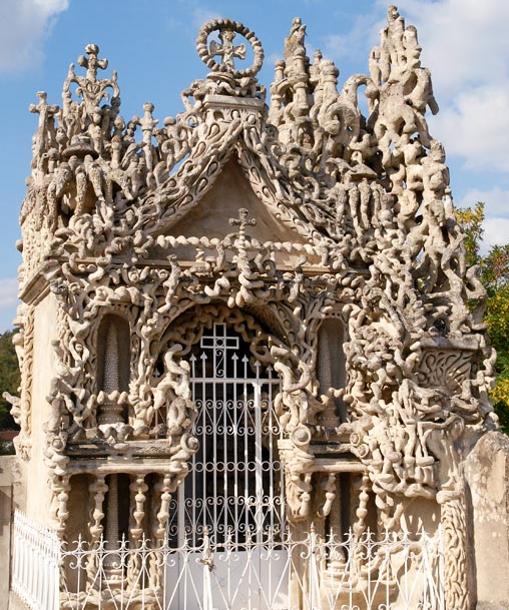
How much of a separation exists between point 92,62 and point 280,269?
3468 mm

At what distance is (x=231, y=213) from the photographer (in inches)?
439

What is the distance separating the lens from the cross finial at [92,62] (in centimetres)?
1162

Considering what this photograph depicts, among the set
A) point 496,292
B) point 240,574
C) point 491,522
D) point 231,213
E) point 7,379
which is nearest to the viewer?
point 491,522

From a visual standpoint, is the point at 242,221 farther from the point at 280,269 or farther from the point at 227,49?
the point at 227,49

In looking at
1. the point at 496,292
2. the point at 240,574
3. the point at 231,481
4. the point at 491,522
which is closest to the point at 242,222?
the point at 231,481

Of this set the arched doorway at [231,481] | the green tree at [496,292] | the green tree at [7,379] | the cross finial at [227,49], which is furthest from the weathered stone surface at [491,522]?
the green tree at [7,379]

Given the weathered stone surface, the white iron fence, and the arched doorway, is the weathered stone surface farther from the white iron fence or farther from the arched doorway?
the arched doorway

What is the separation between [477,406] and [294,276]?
8.07 ft

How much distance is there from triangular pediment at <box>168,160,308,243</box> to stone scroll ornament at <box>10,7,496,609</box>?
0.13m

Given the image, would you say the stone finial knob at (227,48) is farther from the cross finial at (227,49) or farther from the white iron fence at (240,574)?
the white iron fence at (240,574)

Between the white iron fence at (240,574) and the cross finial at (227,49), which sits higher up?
the cross finial at (227,49)

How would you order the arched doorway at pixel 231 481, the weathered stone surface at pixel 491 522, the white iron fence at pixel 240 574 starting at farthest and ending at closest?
1. the arched doorway at pixel 231 481
2. the white iron fence at pixel 240 574
3. the weathered stone surface at pixel 491 522

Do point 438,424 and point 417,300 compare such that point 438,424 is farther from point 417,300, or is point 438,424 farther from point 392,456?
point 417,300

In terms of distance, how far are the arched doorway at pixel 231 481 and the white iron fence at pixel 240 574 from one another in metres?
0.02
